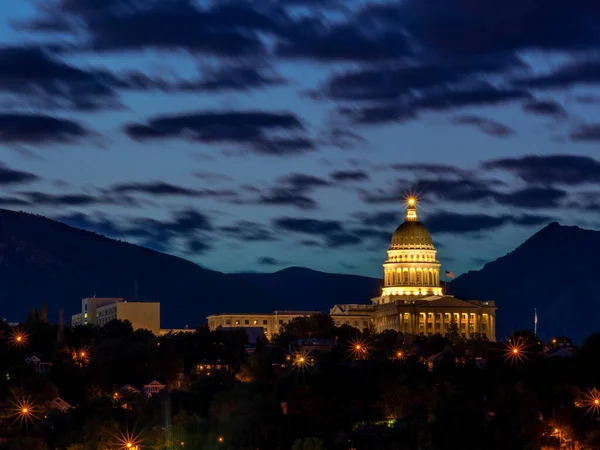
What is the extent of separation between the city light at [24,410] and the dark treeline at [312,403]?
18cm

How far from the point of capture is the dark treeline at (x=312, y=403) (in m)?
138

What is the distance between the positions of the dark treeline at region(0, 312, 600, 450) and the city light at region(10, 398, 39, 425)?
0.59ft

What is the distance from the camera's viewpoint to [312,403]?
151 metres

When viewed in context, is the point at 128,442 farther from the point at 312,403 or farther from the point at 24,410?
the point at 24,410

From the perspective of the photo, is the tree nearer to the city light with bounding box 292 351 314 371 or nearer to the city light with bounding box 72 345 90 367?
the city light with bounding box 292 351 314 371

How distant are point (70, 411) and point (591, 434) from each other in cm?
4430

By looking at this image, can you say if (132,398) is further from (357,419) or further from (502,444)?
(502,444)

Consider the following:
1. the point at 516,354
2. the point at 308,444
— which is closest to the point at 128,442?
the point at 308,444

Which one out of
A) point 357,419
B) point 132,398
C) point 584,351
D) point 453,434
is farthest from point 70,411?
point 584,351

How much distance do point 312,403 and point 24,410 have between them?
82.9 ft

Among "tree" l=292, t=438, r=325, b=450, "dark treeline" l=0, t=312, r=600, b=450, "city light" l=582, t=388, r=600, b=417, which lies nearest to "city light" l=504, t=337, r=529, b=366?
"dark treeline" l=0, t=312, r=600, b=450

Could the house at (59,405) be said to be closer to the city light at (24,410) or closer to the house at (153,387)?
the city light at (24,410)

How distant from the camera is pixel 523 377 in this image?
164625mm

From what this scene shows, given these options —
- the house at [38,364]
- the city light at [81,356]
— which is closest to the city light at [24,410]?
the house at [38,364]
